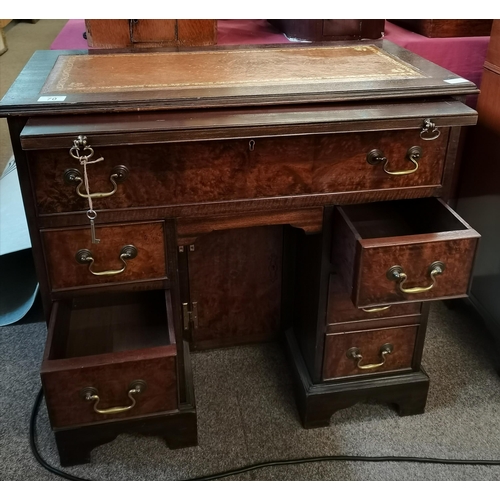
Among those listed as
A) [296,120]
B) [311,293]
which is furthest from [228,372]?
[296,120]

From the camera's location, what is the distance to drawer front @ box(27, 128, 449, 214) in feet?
3.06

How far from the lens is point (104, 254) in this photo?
3.33 ft

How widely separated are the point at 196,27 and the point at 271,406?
0.88m

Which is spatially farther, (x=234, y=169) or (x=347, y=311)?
(x=347, y=311)

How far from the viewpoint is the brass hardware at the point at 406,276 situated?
3.24 feet

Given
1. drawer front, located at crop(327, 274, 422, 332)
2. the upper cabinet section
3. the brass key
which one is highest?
the upper cabinet section

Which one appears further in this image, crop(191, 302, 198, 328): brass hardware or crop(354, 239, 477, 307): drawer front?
crop(191, 302, 198, 328): brass hardware

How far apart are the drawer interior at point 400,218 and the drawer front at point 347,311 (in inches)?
4.7

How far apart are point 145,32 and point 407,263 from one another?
79 cm

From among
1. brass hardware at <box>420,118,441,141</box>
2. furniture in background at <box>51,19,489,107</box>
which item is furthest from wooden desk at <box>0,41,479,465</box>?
furniture in background at <box>51,19,489,107</box>

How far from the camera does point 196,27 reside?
4.36ft

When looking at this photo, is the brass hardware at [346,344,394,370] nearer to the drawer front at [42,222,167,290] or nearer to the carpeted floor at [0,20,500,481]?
the carpeted floor at [0,20,500,481]

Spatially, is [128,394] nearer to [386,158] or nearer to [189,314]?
[189,314]

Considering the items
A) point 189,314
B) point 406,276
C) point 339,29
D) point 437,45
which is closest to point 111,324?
point 189,314
